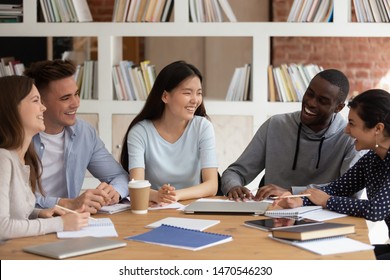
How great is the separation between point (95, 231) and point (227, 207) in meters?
0.54

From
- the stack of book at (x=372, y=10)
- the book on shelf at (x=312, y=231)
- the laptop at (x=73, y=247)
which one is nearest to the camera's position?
the laptop at (x=73, y=247)

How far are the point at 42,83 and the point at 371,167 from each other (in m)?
1.37

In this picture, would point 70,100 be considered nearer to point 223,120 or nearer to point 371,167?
point 371,167

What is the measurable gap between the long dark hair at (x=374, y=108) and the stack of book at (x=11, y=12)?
2.60 m

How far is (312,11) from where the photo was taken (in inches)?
164

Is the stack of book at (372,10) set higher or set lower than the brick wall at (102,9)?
lower

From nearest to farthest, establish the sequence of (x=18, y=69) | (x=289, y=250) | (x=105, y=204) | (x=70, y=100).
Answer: (x=289, y=250) < (x=105, y=204) < (x=70, y=100) < (x=18, y=69)

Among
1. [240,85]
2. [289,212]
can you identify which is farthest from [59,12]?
[289,212]

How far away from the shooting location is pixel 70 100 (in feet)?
9.40

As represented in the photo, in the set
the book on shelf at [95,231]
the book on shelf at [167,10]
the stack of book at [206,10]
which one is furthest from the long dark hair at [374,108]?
the book on shelf at [167,10]

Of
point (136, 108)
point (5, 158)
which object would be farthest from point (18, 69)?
point (5, 158)

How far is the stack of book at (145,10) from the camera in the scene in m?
4.25

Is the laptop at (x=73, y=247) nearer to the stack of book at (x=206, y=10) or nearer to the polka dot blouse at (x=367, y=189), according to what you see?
the polka dot blouse at (x=367, y=189)

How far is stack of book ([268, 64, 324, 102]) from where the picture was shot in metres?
4.20
